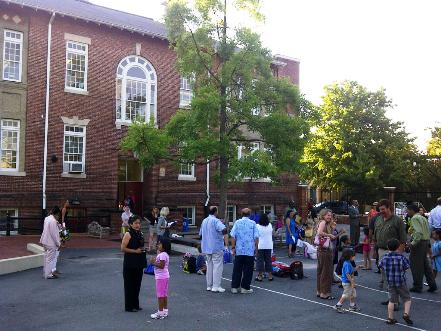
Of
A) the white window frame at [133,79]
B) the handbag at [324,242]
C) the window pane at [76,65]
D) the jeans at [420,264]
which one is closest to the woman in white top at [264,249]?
the handbag at [324,242]

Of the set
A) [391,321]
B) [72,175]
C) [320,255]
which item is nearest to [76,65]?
[72,175]

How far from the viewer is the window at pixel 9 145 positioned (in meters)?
21.4

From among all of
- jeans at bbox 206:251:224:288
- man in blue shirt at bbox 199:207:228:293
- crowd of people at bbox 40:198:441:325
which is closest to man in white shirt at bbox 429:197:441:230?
crowd of people at bbox 40:198:441:325

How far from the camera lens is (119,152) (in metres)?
24.4

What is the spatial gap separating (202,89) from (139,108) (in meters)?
9.16

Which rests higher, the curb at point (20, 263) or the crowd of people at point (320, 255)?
the crowd of people at point (320, 255)

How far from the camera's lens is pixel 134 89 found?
25.1 meters

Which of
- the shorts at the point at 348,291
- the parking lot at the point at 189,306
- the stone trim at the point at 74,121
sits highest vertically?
the stone trim at the point at 74,121

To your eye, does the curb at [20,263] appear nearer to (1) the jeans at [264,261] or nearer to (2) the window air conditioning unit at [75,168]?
(1) the jeans at [264,261]

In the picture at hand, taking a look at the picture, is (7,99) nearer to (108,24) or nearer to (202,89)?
(108,24)

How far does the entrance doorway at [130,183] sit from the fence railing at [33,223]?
1.84 metres

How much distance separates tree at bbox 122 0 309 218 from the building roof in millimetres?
6943

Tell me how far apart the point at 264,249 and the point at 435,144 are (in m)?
30.2

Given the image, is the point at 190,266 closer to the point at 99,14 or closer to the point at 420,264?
the point at 420,264
